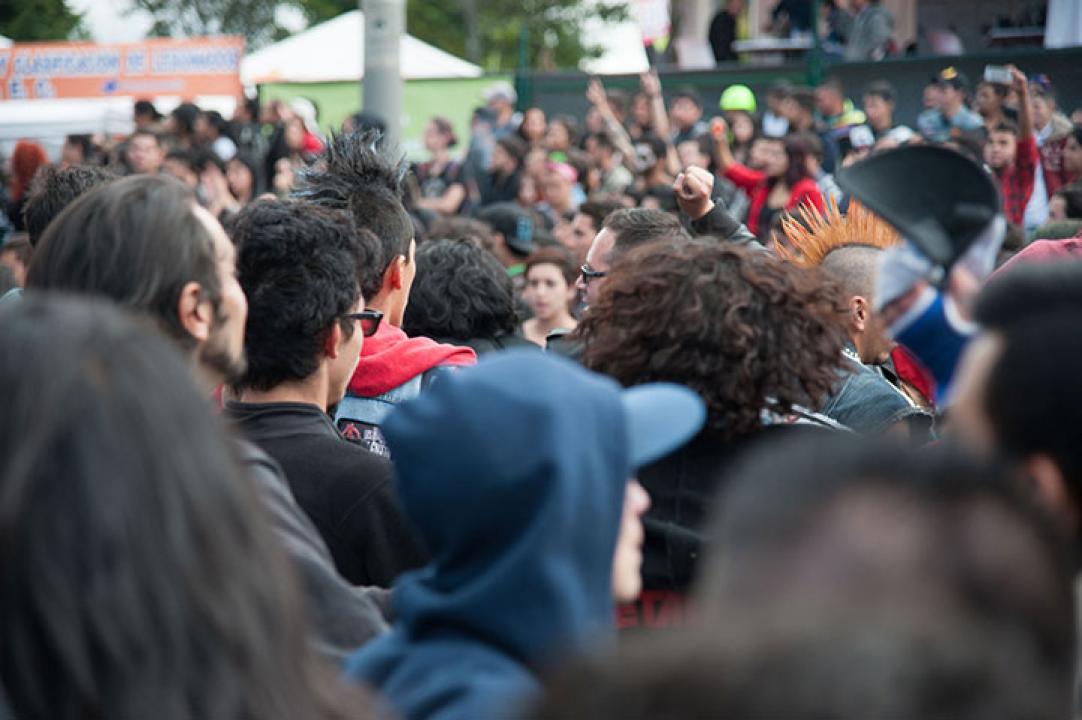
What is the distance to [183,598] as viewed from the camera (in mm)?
1451

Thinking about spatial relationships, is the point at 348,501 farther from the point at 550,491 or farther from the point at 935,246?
the point at 935,246

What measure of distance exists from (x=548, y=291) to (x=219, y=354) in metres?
4.64

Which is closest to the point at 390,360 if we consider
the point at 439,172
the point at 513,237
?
the point at 513,237

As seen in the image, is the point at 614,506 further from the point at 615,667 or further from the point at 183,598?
the point at 615,667

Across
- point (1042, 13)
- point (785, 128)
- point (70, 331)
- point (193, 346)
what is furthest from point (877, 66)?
point (70, 331)

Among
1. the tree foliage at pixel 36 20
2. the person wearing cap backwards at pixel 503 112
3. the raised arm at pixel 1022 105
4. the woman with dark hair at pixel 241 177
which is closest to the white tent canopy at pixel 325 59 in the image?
the tree foliage at pixel 36 20

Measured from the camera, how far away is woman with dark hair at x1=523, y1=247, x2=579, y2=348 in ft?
23.5

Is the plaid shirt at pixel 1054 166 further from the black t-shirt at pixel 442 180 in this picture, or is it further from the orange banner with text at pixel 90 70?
the orange banner with text at pixel 90 70

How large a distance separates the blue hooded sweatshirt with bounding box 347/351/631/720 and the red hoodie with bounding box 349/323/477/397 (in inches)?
87.6

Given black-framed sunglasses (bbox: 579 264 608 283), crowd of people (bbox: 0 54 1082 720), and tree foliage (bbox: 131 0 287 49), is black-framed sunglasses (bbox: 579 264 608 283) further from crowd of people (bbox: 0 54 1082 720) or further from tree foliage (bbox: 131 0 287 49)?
tree foliage (bbox: 131 0 287 49)

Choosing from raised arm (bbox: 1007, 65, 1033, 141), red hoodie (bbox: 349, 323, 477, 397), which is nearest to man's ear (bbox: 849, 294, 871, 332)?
red hoodie (bbox: 349, 323, 477, 397)

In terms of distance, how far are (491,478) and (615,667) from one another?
28.1 inches

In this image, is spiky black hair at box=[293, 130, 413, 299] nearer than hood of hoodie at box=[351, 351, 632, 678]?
No

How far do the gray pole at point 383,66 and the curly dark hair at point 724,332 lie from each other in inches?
268
